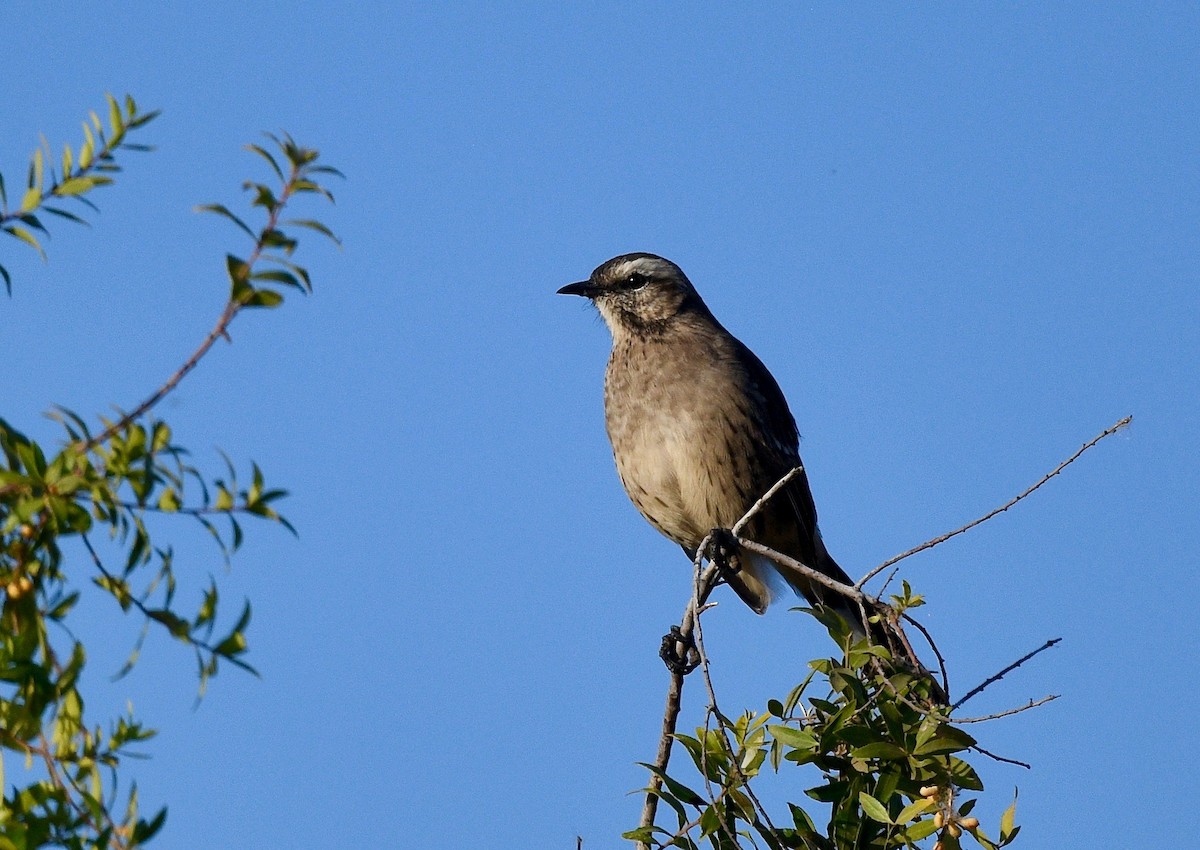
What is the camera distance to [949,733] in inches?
136

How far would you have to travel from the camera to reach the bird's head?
7.62 m

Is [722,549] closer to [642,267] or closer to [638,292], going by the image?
[638,292]

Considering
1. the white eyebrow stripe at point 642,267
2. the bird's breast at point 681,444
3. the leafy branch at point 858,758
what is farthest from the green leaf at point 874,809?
the white eyebrow stripe at point 642,267

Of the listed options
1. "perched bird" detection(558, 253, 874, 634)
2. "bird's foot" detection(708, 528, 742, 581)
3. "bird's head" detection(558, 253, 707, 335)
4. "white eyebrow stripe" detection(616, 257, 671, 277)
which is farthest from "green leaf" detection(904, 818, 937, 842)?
"white eyebrow stripe" detection(616, 257, 671, 277)

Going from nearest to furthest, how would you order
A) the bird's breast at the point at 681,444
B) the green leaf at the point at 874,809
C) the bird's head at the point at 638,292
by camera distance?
the green leaf at the point at 874,809 → the bird's breast at the point at 681,444 → the bird's head at the point at 638,292

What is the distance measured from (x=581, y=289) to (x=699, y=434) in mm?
1605

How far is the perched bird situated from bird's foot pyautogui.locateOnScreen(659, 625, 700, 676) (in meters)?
0.85

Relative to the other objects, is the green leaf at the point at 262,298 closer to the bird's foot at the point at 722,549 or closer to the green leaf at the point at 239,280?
the green leaf at the point at 239,280

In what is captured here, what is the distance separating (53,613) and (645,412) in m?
5.07

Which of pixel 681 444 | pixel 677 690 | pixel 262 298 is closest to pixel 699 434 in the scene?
pixel 681 444

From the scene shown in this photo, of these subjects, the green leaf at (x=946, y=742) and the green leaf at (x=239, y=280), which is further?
the green leaf at (x=946, y=742)

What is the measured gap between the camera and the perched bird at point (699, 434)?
677 centimetres

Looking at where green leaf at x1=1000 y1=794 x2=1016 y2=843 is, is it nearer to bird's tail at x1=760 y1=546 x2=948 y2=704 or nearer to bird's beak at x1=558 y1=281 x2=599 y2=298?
bird's tail at x1=760 y1=546 x2=948 y2=704

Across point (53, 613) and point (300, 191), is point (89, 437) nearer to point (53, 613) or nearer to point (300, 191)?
point (53, 613)
